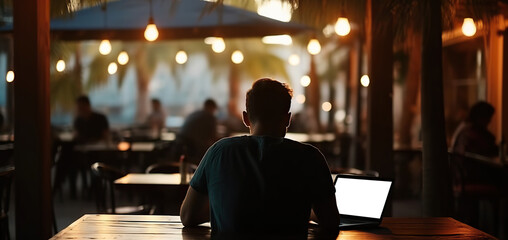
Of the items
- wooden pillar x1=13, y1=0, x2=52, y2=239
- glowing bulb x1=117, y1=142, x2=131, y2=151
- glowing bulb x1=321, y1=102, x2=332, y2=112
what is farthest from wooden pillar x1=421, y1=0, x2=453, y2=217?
glowing bulb x1=321, y1=102, x2=332, y2=112

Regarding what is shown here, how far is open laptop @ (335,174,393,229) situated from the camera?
3455 mm

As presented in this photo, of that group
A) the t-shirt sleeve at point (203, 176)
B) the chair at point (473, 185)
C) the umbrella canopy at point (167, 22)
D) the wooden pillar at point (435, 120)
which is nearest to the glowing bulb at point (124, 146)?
the umbrella canopy at point (167, 22)

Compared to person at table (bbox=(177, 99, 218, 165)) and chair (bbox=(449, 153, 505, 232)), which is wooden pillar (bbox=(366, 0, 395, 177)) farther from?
person at table (bbox=(177, 99, 218, 165))

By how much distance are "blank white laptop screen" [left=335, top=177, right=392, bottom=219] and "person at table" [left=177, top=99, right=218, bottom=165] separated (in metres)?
7.77

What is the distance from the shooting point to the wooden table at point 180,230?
317 cm

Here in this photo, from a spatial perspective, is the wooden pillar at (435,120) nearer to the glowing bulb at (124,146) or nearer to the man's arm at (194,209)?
the man's arm at (194,209)

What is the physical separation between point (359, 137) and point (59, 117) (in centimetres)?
1516

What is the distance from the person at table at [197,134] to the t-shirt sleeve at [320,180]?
27.4 feet

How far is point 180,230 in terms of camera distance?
3.31m

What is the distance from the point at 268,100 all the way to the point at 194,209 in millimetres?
589

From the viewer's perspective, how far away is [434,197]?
Result: 5.26 meters

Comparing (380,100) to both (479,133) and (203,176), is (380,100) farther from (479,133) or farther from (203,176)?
(203,176)

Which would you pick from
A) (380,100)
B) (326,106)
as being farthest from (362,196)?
(326,106)

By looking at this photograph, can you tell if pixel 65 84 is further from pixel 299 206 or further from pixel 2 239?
pixel 299 206
